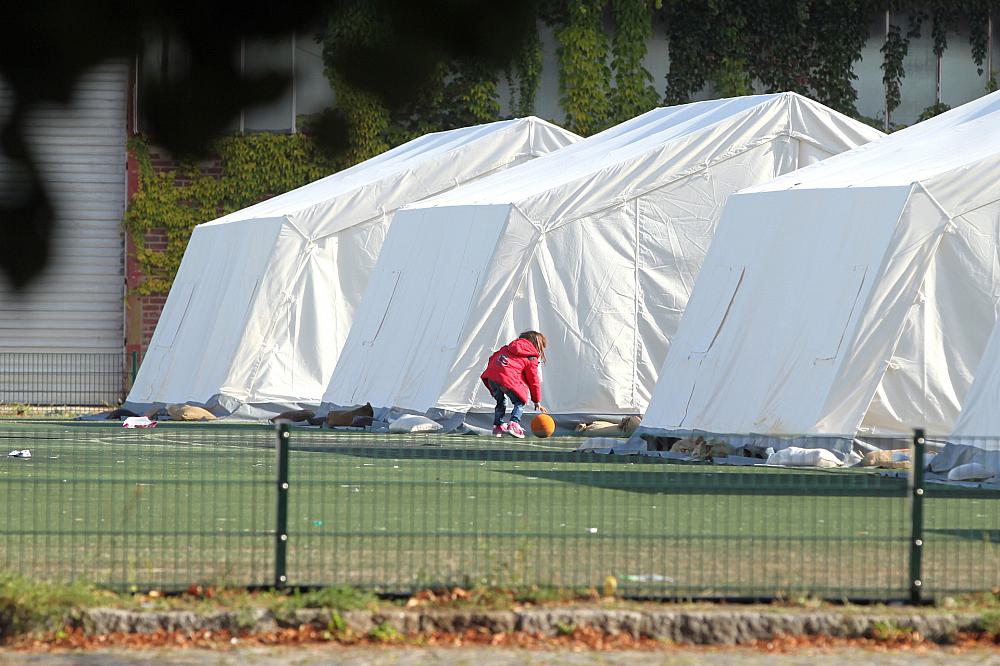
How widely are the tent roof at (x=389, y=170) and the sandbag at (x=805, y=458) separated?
31.0 feet

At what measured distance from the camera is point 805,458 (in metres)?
16.0

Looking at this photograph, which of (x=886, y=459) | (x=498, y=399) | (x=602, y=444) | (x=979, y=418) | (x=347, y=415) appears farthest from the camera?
(x=347, y=415)

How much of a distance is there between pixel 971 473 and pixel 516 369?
23.3 feet

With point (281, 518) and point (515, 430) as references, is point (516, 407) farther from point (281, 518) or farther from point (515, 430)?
point (281, 518)

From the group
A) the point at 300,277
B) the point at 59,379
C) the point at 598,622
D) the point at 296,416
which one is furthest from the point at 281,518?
the point at 59,379

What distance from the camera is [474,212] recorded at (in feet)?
74.0

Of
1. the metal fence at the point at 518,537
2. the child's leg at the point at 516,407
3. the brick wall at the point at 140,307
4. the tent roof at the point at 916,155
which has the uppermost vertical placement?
the tent roof at the point at 916,155

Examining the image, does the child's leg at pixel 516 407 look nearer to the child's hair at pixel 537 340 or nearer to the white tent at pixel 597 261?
the child's hair at pixel 537 340

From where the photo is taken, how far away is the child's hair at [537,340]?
20.6 m

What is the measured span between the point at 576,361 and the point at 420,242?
2.79m

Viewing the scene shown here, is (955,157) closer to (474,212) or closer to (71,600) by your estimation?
(474,212)

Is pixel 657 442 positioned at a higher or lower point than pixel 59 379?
lower

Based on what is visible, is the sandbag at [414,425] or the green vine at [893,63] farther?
the green vine at [893,63]

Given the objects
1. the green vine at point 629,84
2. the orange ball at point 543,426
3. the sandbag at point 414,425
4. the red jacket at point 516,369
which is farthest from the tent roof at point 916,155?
the green vine at point 629,84
